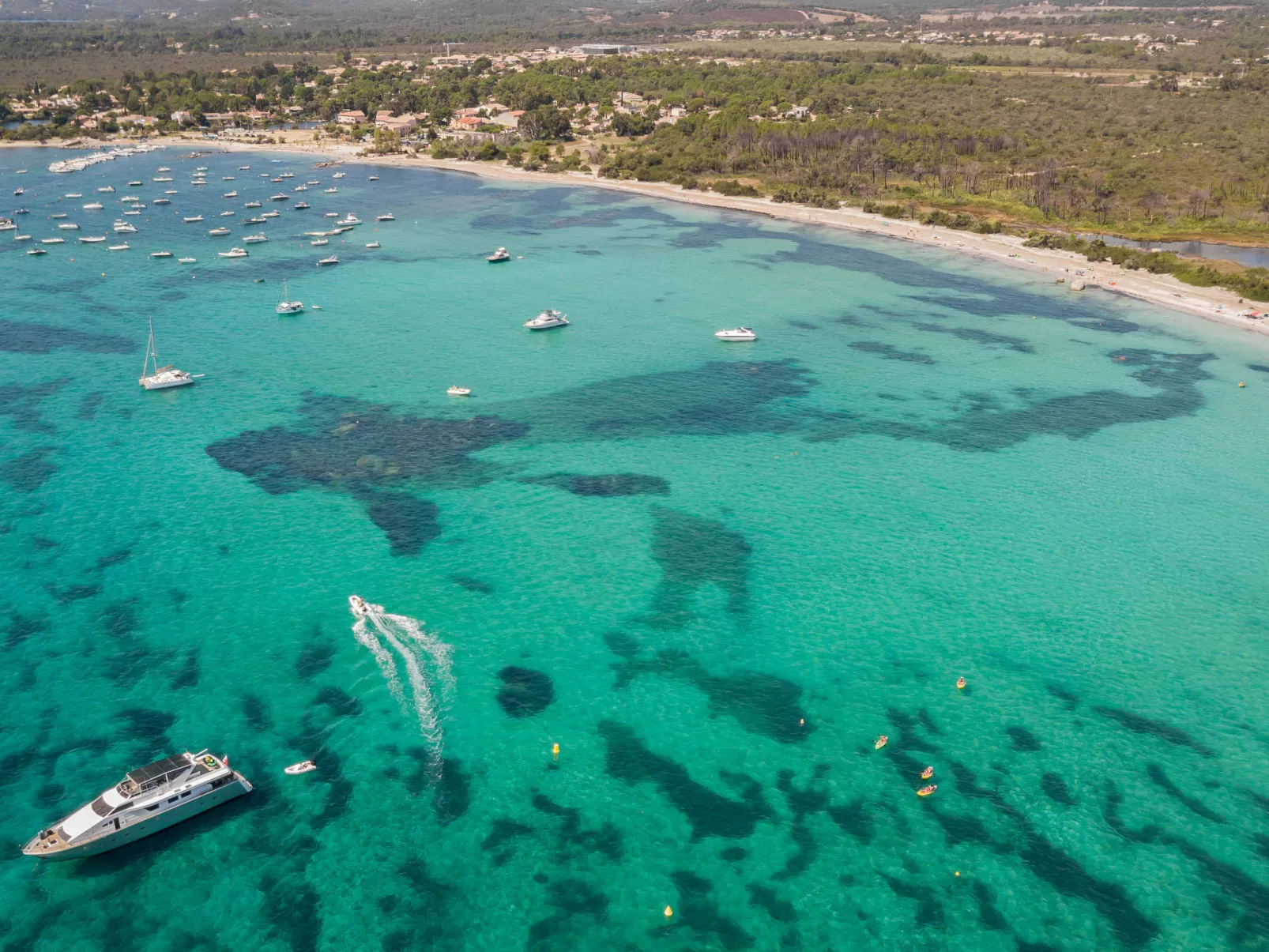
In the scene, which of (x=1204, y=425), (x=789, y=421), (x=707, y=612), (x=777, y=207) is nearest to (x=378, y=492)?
(x=707, y=612)

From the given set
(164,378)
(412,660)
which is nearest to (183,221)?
(164,378)

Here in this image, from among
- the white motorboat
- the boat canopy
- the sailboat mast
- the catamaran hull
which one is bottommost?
the sailboat mast

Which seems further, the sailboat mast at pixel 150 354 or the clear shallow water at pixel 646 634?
the sailboat mast at pixel 150 354

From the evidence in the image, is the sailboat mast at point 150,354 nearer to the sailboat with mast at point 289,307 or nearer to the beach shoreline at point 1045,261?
the sailboat with mast at point 289,307

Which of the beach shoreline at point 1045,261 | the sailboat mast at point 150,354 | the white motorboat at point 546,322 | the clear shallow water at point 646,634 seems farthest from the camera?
the beach shoreline at point 1045,261

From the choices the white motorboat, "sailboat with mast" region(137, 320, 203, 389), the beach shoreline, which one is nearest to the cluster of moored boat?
the white motorboat

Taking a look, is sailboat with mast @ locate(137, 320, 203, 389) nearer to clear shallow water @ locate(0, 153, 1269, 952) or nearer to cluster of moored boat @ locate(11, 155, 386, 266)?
clear shallow water @ locate(0, 153, 1269, 952)

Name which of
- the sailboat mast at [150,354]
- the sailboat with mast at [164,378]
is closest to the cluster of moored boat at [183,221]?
the sailboat mast at [150,354]
